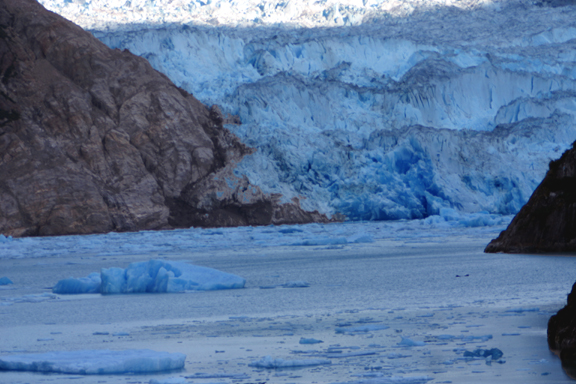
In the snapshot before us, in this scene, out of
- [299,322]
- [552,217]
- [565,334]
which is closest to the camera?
[565,334]

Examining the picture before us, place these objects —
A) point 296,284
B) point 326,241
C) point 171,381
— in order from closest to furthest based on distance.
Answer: point 171,381 < point 296,284 < point 326,241

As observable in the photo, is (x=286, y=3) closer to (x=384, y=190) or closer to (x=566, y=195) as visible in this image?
(x=384, y=190)

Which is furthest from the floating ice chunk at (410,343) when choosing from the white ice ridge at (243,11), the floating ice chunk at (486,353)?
the white ice ridge at (243,11)

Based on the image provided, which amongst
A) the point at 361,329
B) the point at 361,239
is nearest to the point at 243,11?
the point at 361,239

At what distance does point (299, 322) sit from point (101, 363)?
83.8 inches

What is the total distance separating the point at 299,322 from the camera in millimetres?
5891

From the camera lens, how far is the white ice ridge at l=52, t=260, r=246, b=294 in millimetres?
8750

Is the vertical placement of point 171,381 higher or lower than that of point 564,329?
lower

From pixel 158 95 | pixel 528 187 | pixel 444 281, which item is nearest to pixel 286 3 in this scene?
pixel 158 95

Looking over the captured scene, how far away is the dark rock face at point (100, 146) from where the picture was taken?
1133 inches

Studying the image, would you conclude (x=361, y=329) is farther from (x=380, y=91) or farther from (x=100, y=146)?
(x=100, y=146)

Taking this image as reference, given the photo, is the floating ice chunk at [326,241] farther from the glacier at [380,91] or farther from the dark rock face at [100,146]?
the dark rock face at [100,146]

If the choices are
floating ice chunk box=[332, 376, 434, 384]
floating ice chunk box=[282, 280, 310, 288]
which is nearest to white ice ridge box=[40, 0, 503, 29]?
floating ice chunk box=[282, 280, 310, 288]

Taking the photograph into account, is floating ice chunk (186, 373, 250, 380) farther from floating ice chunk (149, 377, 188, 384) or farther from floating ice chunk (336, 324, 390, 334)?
floating ice chunk (336, 324, 390, 334)
